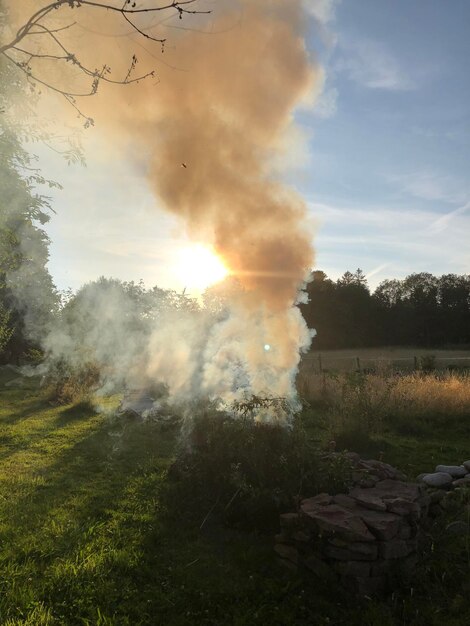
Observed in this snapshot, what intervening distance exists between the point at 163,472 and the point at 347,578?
13.0 ft

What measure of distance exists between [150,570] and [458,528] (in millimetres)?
3470

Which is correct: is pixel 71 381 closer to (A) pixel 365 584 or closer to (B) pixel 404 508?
(B) pixel 404 508

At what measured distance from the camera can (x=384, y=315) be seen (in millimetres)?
56531

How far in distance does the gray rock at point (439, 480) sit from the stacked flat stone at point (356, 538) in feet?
5.44

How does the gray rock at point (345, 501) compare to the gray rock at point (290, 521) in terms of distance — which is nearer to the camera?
the gray rock at point (290, 521)

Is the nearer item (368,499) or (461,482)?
(368,499)

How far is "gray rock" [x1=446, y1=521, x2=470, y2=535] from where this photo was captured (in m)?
5.14

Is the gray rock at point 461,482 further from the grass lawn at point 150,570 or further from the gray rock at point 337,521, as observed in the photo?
the gray rock at point 337,521

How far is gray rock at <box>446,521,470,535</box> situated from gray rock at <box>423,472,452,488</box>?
1386 mm

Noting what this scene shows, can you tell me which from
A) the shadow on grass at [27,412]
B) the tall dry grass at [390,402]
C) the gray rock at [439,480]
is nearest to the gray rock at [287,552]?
the gray rock at [439,480]

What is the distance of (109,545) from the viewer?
488 centimetres

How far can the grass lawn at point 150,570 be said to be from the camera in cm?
380

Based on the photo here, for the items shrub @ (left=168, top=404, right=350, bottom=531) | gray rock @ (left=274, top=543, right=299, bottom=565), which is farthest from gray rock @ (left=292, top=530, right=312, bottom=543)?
shrub @ (left=168, top=404, right=350, bottom=531)

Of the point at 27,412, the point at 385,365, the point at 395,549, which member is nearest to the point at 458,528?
the point at 395,549
